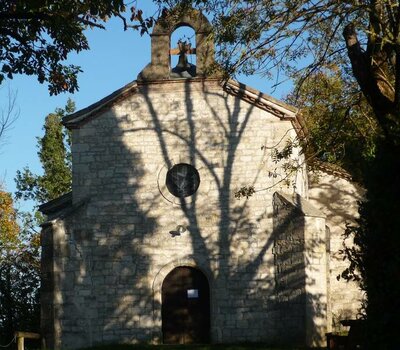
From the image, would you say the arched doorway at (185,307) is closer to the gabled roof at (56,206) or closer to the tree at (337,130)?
the gabled roof at (56,206)

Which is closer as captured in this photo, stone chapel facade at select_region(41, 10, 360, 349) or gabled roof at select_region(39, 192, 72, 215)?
stone chapel facade at select_region(41, 10, 360, 349)

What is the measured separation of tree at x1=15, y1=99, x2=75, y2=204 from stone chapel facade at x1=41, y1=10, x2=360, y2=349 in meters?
19.6

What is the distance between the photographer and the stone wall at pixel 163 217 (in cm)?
2134

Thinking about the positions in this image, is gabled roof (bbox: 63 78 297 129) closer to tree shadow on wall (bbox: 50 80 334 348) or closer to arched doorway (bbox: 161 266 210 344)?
tree shadow on wall (bbox: 50 80 334 348)

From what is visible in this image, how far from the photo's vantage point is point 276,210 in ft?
70.6

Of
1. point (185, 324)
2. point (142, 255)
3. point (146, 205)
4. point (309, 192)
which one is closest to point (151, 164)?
point (146, 205)

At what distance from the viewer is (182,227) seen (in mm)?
21703

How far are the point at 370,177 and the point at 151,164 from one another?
1174 cm

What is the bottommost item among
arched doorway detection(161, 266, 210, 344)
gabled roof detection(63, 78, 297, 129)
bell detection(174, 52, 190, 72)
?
arched doorway detection(161, 266, 210, 344)

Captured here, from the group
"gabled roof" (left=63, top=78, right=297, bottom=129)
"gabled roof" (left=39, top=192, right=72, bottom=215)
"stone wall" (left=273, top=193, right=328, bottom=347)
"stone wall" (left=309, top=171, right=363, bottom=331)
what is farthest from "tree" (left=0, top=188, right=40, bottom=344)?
"stone wall" (left=309, top=171, right=363, bottom=331)

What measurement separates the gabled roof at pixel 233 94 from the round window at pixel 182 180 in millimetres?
2339

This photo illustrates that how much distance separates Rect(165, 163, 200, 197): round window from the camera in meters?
22.0

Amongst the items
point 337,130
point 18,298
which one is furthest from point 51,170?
point 337,130

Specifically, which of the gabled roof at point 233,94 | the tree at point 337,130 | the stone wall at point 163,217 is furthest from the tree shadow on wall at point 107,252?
the tree at point 337,130
